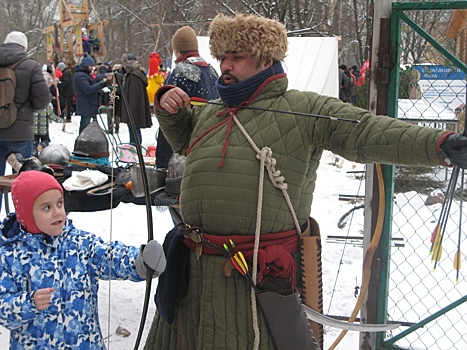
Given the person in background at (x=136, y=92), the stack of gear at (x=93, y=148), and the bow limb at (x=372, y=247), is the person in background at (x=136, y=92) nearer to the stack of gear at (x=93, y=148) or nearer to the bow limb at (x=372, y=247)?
the stack of gear at (x=93, y=148)

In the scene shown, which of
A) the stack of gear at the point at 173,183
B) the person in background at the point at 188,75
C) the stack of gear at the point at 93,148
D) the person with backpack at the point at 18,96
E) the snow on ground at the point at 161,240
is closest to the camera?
the stack of gear at the point at 173,183

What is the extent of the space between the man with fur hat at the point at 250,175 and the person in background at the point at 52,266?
0.25 m

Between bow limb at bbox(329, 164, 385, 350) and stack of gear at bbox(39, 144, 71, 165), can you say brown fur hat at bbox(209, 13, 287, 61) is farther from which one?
stack of gear at bbox(39, 144, 71, 165)

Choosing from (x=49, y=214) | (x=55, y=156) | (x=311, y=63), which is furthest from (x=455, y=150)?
(x=311, y=63)

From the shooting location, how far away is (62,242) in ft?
7.67

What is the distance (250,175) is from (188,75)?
2.32m

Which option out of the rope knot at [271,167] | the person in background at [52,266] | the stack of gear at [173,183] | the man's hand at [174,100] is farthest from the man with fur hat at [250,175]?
the stack of gear at [173,183]

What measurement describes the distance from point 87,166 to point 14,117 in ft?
5.34

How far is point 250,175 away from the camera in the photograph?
214cm

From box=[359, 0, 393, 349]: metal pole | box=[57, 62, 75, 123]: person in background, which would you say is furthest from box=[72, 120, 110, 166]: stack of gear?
box=[57, 62, 75, 123]: person in background

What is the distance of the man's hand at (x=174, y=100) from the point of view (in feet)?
7.68

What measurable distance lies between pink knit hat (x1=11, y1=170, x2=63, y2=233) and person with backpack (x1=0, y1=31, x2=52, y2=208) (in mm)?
3207

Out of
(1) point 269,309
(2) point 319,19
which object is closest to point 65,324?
(1) point 269,309

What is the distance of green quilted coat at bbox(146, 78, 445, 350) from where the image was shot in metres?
2.13
